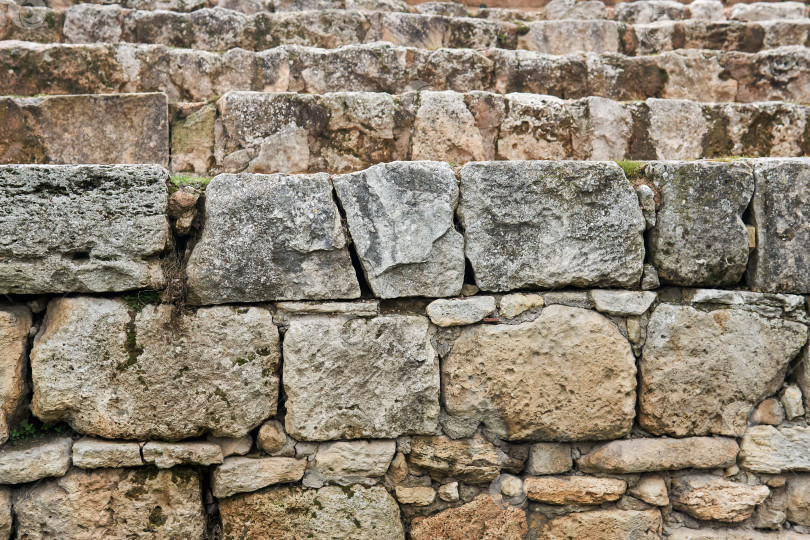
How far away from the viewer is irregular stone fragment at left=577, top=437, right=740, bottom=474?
2695 millimetres

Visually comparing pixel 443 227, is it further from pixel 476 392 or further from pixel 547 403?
pixel 547 403

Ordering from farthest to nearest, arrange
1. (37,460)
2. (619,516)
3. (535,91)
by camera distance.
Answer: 1. (535,91)
2. (619,516)
3. (37,460)

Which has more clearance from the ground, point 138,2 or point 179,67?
point 138,2

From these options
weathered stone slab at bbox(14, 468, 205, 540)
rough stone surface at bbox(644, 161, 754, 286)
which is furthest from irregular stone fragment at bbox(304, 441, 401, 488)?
rough stone surface at bbox(644, 161, 754, 286)

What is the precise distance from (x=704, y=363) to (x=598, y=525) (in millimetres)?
890

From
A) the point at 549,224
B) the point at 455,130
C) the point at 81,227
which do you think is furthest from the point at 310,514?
the point at 455,130

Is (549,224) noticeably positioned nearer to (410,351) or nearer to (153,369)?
(410,351)

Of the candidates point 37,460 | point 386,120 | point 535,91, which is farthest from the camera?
point 535,91

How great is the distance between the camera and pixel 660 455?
2.71 meters

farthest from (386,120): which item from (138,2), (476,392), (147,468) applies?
(138,2)

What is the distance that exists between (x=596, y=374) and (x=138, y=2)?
436 cm

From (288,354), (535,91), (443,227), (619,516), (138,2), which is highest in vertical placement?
(138,2)

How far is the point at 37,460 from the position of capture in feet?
7.75

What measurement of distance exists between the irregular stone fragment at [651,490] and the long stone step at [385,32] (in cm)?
330
